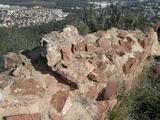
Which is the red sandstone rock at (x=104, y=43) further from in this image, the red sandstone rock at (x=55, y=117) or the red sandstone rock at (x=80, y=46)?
the red sandstone rock at (x=55, y=117)

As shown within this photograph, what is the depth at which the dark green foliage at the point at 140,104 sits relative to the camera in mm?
7328

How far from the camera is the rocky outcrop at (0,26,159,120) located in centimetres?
602

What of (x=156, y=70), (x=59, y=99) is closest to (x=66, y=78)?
(x=59, y=99)

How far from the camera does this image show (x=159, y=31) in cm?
1290

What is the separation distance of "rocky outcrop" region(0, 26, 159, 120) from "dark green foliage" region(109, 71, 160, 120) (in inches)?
7.3

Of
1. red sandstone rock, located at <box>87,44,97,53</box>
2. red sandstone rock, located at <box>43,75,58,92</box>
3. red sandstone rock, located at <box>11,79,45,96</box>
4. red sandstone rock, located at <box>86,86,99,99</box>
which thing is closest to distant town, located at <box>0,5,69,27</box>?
red sandstone rock, located at <box>87,44,97,53</box>

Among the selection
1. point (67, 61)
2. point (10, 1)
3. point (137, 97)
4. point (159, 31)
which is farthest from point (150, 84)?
point (10, 1)

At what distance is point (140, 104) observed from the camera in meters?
7.91

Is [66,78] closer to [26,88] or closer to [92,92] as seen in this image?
[92,92]

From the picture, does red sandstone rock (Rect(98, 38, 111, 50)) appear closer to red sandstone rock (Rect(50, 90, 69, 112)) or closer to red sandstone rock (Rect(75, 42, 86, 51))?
red sandstone rock (Rect(75, 42, 86, 51))

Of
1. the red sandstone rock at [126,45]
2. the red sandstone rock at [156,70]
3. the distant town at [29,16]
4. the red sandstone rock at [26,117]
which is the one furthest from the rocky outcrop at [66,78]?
the distant town at [29,16]

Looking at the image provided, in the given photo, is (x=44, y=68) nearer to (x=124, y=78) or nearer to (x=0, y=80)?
(x=0, y=80)

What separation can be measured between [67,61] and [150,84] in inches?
100

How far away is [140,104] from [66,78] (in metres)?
1.90
